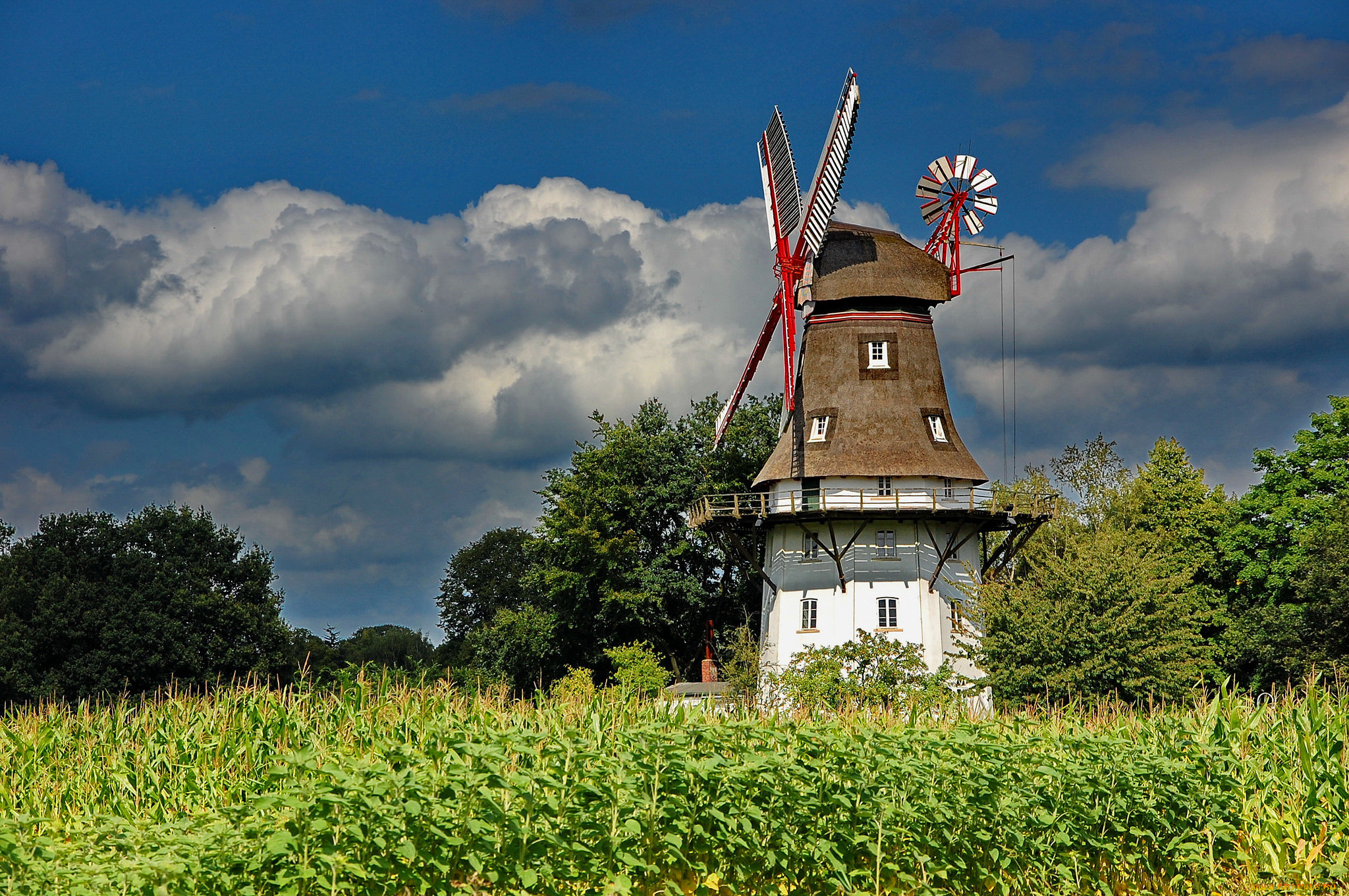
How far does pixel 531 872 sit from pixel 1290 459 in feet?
114

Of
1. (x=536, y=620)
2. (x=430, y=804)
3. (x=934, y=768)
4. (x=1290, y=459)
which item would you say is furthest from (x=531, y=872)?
(x=1290, y=459)

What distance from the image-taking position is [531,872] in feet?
27.0

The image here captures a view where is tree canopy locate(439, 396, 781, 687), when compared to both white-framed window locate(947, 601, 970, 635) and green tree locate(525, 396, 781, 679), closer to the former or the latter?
green tree locate(525, 396, 781, 679)

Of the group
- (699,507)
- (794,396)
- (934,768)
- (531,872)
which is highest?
(794,396)

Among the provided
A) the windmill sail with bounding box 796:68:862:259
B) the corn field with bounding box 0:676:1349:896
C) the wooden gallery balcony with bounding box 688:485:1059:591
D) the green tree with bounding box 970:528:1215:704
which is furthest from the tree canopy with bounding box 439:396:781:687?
the corn field with bounding box 0:676:1349:896

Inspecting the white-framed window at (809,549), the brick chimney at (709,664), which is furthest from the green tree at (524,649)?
the white-framed window at (809,549)

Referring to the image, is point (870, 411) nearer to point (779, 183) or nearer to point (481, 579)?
point (779, 183)

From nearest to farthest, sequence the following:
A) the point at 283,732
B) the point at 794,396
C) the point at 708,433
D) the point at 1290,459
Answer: the point at 283,732 < the point at 794,396 < the point at 1290,459 < the point at 708,433

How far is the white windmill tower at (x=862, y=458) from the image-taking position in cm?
3216

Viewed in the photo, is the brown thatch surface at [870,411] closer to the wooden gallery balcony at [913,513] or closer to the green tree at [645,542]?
the wooden gallery balcony at [913,513]

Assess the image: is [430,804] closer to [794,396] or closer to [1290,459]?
[794,396]

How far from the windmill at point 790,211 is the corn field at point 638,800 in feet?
70.4

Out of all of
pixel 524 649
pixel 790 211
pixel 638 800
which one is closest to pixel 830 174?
pixel 790 211

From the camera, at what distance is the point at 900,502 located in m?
32.0
